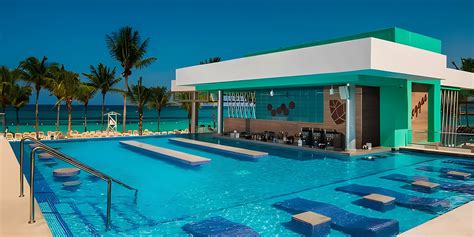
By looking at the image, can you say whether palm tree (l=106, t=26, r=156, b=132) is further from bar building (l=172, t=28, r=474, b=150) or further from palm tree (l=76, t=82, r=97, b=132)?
bar building (l=172, t=28, r=474, b=150)

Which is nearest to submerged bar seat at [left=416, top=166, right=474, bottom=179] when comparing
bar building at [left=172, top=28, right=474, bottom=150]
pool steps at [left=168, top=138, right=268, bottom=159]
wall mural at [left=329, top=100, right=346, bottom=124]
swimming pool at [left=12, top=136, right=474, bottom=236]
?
swimming pool at [left=12, top=136, right=474, bottom=236]

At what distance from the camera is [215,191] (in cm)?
808

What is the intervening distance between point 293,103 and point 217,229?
12.5m

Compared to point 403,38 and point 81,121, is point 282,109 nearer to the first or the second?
point 403,38

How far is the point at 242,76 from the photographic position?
1502 centimetres

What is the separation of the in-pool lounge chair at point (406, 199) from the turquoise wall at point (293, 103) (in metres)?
7.95

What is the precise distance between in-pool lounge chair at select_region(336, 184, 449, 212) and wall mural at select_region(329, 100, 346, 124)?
22.6 ft

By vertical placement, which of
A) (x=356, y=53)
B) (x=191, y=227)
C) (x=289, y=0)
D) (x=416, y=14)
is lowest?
(x=191, y=227)

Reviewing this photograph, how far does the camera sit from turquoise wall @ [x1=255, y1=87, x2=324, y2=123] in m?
16.1

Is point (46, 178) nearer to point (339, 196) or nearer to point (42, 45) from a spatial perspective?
point (339, 196)

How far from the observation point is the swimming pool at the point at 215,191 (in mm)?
5903

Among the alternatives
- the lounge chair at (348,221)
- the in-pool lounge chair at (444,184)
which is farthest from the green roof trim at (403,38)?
the lounge chair at (348,221)

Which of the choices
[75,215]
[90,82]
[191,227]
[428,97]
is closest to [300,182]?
[191,227]

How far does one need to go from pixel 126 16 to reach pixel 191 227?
49.7 m
